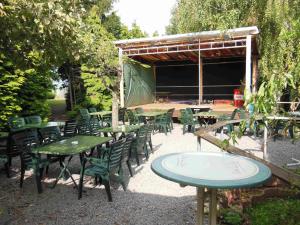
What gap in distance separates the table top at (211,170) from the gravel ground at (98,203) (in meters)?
1.01

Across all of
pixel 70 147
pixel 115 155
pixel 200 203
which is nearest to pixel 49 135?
pixel 70 147

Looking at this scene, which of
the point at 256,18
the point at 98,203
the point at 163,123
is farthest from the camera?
the point at 256,18

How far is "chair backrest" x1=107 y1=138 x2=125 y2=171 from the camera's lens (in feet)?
14.4

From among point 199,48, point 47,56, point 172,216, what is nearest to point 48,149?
point 47,56

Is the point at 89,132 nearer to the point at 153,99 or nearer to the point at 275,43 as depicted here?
the point at 275,43

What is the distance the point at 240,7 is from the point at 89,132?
7582 mm

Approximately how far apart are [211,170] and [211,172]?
6cm

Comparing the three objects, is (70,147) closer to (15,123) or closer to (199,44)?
(15,123)

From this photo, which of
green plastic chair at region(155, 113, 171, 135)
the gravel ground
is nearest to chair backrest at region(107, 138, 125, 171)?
the gravel ground

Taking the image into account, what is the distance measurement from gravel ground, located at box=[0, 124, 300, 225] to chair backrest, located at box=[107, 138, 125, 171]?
1.47 feet

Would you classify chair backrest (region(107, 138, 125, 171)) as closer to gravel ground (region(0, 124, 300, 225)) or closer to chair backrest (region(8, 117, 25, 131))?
gravel ground (region(0, 124, 300, 225))

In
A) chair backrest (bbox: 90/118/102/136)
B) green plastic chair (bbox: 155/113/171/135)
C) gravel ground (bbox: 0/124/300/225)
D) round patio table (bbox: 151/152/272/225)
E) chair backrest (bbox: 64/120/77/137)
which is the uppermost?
round patio table (bbox: 151/152/272/225)

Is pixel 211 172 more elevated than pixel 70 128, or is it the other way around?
pixel 211 172

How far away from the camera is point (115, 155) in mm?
4523
